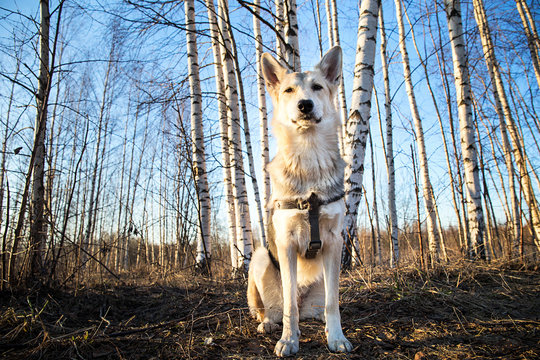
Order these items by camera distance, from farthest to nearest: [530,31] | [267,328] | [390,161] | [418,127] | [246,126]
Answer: [418,127] < [390,161] < [530,31] < [246,126] < [267,328]

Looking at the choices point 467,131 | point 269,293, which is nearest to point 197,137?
point 269,293

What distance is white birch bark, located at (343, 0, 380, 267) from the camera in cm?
423

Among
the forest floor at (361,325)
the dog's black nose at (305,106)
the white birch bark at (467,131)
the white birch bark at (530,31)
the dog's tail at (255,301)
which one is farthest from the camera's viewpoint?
the white birch bark at (530,31)

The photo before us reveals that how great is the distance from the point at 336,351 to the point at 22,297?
12.5 feet

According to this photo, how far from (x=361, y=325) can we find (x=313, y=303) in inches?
20.1

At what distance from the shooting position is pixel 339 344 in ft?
6.37

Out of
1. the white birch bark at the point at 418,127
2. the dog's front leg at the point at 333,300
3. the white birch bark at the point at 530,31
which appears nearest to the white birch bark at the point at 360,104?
the dog's front leg at the point at 333,300

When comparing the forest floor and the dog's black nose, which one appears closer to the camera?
the forest floor

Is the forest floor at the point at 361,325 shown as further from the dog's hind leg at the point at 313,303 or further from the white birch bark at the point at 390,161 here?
the white birch bark at the point at 390,161

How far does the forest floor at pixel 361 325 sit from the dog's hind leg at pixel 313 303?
147 millimetres

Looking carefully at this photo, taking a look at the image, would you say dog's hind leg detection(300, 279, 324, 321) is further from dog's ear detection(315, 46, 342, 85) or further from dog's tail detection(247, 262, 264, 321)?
dog's ear detection(315, 46, 342, 85)

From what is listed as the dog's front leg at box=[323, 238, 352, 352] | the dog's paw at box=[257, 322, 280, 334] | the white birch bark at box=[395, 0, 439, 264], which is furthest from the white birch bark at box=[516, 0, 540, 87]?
the dog's paw at box=[257, 322, 280, 334]

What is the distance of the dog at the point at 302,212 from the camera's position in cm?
215

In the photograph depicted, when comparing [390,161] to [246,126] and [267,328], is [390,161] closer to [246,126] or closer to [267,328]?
[246,126]
